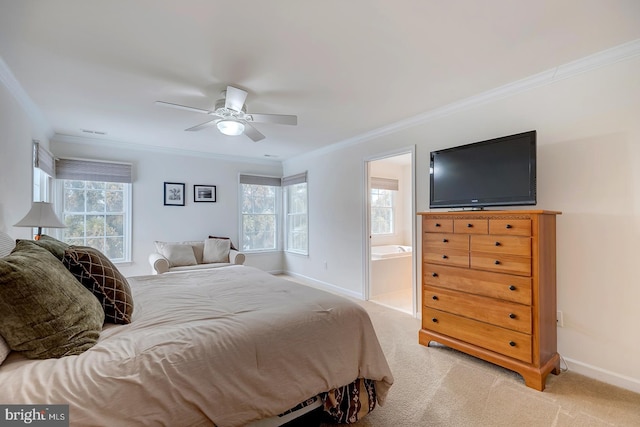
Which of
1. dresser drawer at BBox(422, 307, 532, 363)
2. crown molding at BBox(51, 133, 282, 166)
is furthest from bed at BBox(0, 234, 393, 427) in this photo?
crown molding at BBox(51, 133, 282, 166)

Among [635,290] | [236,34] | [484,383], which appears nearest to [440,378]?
[484,383]

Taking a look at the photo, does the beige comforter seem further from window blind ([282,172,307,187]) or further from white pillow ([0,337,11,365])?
window blind ([282,172,307,187])

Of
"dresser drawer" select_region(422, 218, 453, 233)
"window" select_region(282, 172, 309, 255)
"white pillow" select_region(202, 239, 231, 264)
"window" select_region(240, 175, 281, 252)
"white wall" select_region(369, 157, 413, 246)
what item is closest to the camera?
"dresser drawer" select_region(422, 218, 453, 233)

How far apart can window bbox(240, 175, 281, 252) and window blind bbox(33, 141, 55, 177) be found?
2782 mm

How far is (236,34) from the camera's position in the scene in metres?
1.91

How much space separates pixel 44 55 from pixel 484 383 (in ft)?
13.4

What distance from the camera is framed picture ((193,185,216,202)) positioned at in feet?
17.3

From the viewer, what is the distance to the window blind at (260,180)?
18.9ft

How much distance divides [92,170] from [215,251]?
2.17 meters

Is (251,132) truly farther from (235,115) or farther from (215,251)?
(215,251)

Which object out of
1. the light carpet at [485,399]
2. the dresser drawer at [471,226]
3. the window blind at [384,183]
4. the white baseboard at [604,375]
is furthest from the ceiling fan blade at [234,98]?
the window blind at [384,183]

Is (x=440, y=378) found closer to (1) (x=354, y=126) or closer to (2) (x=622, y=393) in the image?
(2) (x=622, y=393)

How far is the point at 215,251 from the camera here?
15.8 feet

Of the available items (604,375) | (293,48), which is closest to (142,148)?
(293,48)
